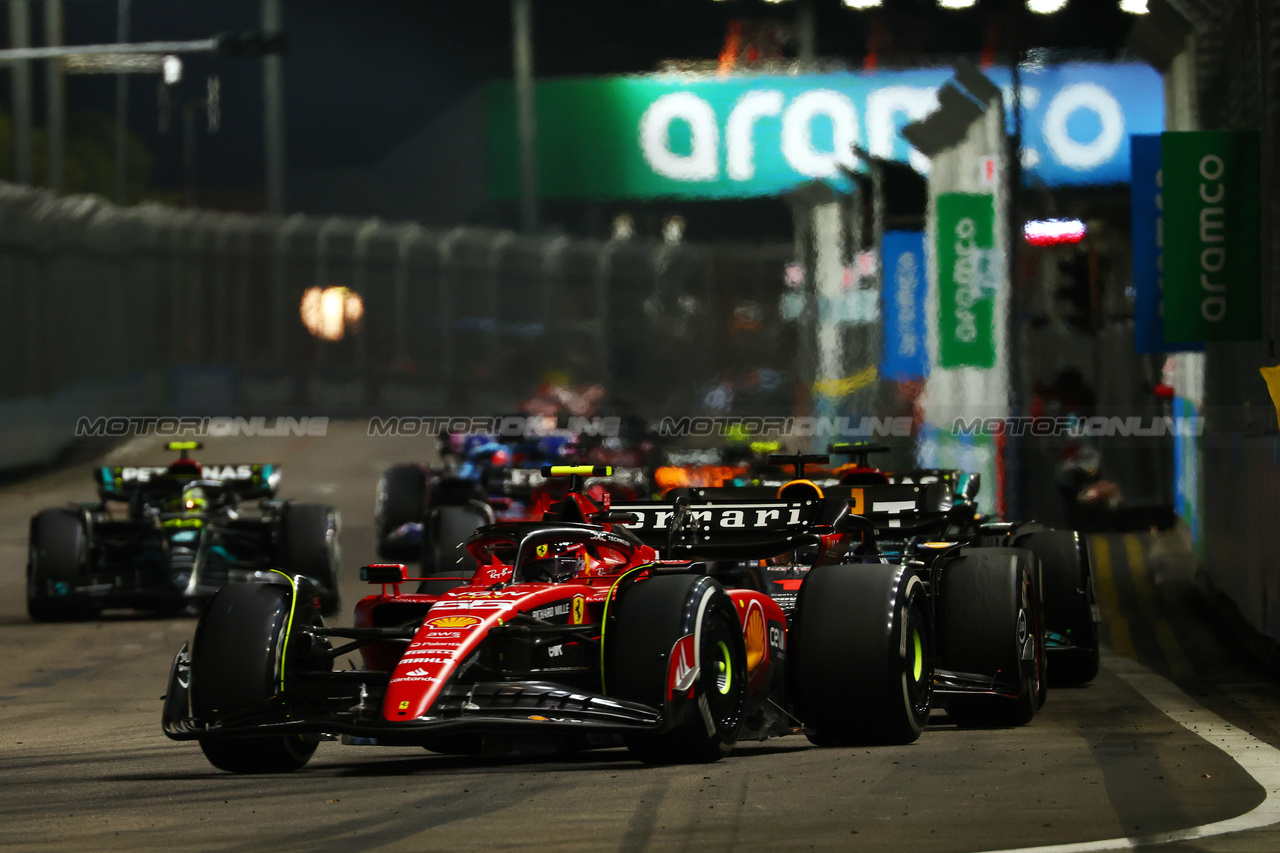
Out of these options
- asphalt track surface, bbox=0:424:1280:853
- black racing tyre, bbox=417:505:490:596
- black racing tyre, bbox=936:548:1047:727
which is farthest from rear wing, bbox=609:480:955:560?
black racing tyre, bbox=417:505:490:596

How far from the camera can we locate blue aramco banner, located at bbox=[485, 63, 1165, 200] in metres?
27.5

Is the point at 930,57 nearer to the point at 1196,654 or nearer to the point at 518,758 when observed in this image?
the point at 1196,654

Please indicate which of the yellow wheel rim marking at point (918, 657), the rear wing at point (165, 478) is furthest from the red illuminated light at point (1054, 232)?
the yellow wheel rim marking at point (918, 657)

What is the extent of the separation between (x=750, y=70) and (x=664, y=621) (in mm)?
28412

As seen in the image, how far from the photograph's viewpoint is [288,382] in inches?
1661

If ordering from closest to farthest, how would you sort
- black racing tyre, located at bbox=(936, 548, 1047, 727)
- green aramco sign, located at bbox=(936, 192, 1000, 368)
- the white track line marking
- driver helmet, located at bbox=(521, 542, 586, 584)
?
the white track line marking
driver helmet, located at bbox=(521, 542, 586, 584)
black racing tyre, located at bbox=(936, 548, 1047, 727)
green aramco sign, located at bbox=(936, 192, 1000, 368)

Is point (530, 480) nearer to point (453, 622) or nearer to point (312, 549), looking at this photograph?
point (312, 549)

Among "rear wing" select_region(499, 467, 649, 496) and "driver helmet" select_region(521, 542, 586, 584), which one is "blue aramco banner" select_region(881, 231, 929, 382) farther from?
"driver helmet" select_region(521, 542, 586, 584)

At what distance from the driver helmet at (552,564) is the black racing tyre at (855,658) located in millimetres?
1064

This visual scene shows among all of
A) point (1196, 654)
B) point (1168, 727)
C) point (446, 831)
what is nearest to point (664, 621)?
point (446, 831)

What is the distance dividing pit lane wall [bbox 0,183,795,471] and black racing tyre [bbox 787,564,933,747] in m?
26.0

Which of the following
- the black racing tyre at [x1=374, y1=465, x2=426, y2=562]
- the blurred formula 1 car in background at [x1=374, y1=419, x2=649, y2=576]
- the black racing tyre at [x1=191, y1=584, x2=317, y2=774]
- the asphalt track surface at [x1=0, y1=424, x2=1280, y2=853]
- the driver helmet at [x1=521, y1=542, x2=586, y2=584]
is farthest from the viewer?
the black racing tyre at [x1=374, y1=465, x2=426, y2=562]

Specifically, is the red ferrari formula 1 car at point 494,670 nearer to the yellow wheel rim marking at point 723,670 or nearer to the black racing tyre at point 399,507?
the yellow wheel rim marking at point 723,670

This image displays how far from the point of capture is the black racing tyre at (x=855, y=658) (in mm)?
8289
